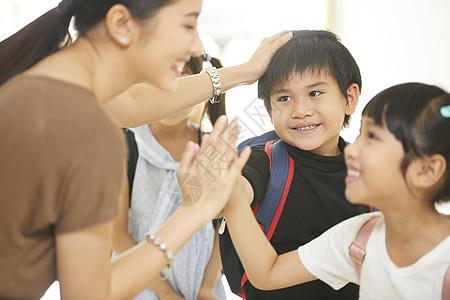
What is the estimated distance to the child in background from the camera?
1.59 meters

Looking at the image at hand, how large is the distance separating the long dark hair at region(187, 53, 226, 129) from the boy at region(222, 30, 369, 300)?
469mm

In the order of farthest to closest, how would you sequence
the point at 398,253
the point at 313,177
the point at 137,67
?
the point at 313,177, the point at 398,253, the point at 137,67

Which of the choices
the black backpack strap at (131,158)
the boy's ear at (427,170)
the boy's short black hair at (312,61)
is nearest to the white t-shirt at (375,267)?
the boy's ear at (427,170)

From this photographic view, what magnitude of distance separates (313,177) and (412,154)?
1.04ft

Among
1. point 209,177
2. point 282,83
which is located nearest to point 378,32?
point 282,83

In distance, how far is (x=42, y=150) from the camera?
60cm

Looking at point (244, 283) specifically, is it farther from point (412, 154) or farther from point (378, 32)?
point (378, 32)

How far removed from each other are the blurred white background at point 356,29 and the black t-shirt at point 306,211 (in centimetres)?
64

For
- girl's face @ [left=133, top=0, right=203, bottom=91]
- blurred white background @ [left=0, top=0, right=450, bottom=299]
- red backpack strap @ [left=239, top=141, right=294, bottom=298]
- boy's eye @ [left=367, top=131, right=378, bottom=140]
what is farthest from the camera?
blurred white background @ [left=0, top=0, right=450, bottom=299]

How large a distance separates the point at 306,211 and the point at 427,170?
1.06 ft

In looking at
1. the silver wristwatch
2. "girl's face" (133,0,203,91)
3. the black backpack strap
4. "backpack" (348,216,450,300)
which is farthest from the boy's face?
the black backpack strap

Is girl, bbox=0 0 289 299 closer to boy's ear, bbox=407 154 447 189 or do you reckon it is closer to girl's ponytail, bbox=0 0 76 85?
girl's ponytail, bbox=0 0 76 85

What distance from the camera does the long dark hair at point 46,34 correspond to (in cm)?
74

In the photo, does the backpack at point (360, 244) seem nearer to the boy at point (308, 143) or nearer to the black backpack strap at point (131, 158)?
the boy at point (308, 143)
